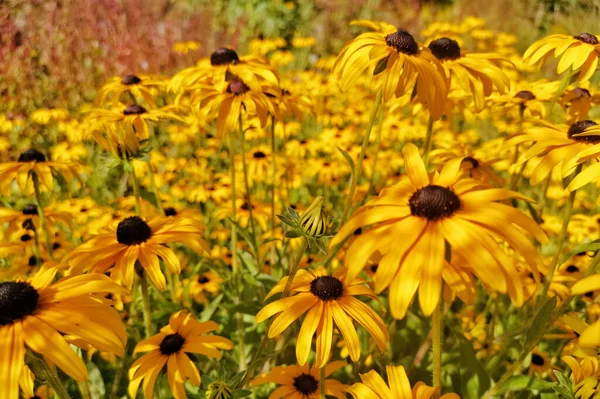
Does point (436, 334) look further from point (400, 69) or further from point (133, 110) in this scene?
point (133, 110)

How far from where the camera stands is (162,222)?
5.37ft

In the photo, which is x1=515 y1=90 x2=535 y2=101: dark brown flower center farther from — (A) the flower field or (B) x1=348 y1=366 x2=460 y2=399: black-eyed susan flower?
(B) x1=348 y1=366 x2=460 y2=399: black-eyed susan flower

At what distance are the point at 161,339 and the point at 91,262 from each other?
33 cm

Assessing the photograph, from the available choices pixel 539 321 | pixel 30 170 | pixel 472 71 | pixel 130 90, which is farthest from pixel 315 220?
pixel 130 90

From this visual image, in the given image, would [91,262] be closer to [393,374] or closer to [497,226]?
[393,374]

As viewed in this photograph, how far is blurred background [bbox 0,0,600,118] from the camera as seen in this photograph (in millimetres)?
5281

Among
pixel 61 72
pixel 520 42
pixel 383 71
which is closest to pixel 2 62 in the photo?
pixel 61 72

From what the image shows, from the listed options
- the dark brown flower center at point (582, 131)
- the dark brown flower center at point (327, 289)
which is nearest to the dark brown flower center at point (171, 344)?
the dark brown flower center at point (327, 289)

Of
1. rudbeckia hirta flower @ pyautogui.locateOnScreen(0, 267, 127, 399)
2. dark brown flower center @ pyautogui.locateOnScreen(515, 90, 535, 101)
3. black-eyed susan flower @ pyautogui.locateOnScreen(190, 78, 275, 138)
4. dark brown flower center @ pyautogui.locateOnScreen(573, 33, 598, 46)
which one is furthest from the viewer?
dark brown flower center @ pyautogui.locateOnScreen(515, 90, 535, 101)

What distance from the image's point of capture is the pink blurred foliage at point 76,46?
5066 millimetres

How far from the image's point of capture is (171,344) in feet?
4.77

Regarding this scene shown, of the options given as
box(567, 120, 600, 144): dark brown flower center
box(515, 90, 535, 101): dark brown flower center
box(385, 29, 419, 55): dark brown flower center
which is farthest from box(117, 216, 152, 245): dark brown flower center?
box(515, 90, 535, 101): dark brown flower center

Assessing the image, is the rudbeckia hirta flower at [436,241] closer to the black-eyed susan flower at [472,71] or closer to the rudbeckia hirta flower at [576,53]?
the black-eyed susan flower at [472,71]

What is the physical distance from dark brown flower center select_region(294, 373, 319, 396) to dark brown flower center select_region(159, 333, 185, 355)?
39cm
